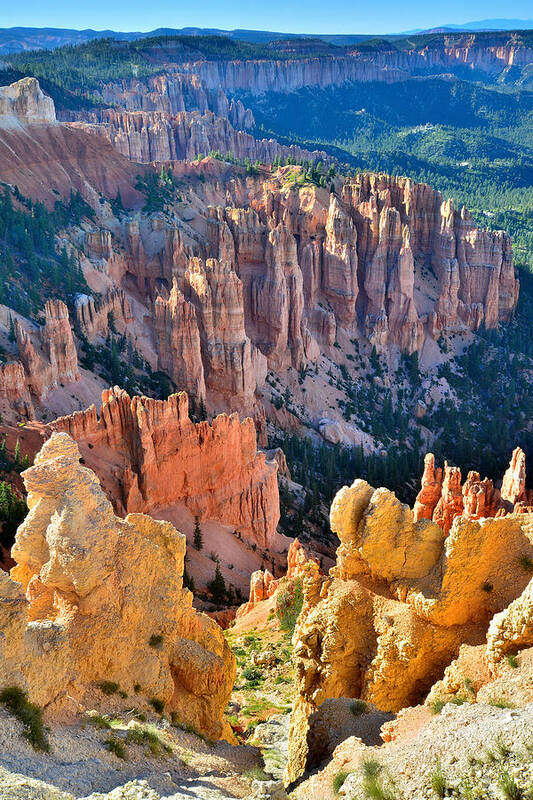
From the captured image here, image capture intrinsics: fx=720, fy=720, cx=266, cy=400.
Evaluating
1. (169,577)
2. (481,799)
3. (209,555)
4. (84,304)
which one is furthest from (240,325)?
(481,799)

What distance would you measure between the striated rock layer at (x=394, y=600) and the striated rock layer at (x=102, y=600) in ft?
7.65

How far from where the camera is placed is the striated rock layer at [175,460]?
32.7 meters

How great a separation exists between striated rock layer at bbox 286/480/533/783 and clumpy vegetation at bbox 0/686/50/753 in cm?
521

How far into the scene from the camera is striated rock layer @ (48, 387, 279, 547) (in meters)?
32.7

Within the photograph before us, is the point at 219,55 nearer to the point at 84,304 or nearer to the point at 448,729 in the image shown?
the point at 84,304

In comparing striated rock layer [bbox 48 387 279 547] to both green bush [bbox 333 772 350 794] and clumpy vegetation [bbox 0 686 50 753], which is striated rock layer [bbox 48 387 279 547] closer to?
clumpy vegetation [bbox 0 686 50 753]

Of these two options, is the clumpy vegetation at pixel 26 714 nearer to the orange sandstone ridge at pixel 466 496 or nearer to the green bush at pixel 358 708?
the green bush at pixel 358 708

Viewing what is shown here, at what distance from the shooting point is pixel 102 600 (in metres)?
14.4

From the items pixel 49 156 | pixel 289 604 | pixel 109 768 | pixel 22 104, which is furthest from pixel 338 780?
pixel 22 104

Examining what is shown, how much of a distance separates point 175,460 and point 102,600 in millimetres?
20372

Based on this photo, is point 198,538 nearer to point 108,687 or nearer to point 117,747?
point 108,687

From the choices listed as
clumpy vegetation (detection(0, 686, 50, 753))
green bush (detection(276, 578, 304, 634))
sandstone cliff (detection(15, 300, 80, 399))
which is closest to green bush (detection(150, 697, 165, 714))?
clumpy vegetation (detection(0, 686, 50, 753))

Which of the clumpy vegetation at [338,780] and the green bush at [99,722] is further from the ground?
the clumpy vegetation at [338,780]

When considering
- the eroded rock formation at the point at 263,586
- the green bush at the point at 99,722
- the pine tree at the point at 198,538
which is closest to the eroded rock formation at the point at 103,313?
the pine tree at the point at 198,538
